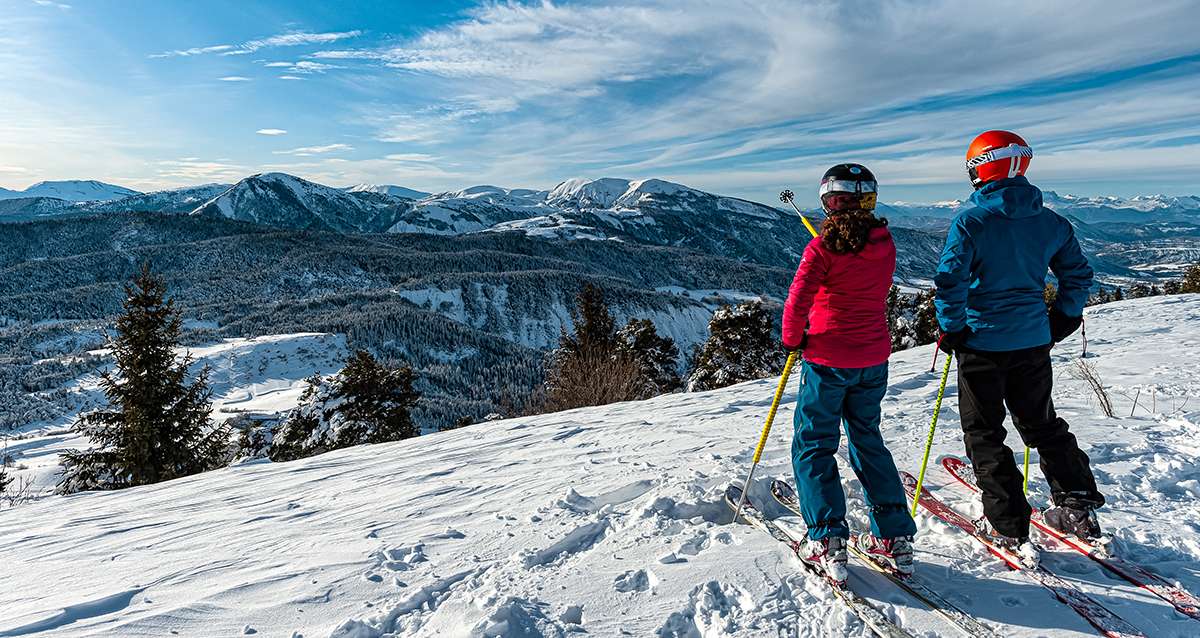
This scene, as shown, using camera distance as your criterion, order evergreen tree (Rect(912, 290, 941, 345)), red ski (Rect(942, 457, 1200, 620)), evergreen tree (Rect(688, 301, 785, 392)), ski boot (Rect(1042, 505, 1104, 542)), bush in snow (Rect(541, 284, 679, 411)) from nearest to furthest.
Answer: red ski (Rect(942, 457, 1200, 620))
ski boot (Rect(1042, 505, 1104, 542))
bush in snow (Rect(541, 284, 679, 411))
evergreen tree (Rect(688, 301, 785, 392))
evergreen tree (Rect(912, 290, 941, 345))

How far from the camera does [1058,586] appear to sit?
301 centimetres

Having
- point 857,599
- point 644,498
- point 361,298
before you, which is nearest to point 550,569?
point 644,498

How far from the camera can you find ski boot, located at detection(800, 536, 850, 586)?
3057 millimetres

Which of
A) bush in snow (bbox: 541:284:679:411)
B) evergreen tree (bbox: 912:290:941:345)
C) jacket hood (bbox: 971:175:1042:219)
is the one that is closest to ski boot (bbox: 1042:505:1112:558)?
jacket hood (bbox: 971:175:1042:219)

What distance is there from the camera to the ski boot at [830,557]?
3.06 m

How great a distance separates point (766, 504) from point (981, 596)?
4.90 ft

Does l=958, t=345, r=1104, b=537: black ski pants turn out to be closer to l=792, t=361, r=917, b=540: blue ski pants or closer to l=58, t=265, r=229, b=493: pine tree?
l=792, t=361, r=917, b=540: blue ski pants

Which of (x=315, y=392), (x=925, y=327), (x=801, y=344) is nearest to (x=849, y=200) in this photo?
(x=801, y=344)

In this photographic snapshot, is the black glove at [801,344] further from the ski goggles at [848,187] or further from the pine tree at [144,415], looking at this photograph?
the pine tree at [144,415]

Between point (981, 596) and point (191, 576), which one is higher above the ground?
point (981, 596)

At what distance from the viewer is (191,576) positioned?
3.85 meters

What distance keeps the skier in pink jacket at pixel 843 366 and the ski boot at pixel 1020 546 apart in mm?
668

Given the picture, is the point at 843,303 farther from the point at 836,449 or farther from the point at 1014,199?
the point at 1014,199

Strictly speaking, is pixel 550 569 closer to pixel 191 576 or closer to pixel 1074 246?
pixel 191 576
